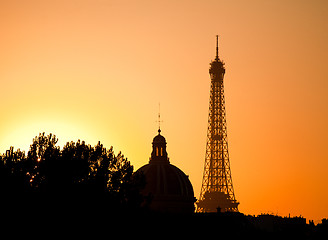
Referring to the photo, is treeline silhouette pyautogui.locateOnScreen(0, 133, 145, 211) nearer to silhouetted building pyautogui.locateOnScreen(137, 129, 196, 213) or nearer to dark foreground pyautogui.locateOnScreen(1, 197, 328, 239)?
dark foreground pyautogui.locateOnScreen(1, 197, 328, 239)

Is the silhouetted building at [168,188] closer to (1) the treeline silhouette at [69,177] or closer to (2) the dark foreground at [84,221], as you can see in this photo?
(2) the dark foreground at [84,221]

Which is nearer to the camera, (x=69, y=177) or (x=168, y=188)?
(x=69, y=177)

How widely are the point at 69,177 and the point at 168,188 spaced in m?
58.2

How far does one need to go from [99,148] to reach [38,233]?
1856 centimetres

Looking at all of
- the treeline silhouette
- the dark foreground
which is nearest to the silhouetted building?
the dark foreground

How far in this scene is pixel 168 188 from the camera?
167m

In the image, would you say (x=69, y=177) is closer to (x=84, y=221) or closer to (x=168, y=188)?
(x=84, y=221)

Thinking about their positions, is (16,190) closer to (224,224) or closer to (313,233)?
(224,224)

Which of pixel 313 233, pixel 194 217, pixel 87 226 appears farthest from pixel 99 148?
pixel 313 233

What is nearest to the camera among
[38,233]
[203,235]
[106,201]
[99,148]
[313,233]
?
[38,233]

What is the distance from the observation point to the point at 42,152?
113625mm

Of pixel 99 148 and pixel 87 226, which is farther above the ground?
pixel 99 148

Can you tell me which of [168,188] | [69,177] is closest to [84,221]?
[69,177]

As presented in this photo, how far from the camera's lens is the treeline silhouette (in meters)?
106
